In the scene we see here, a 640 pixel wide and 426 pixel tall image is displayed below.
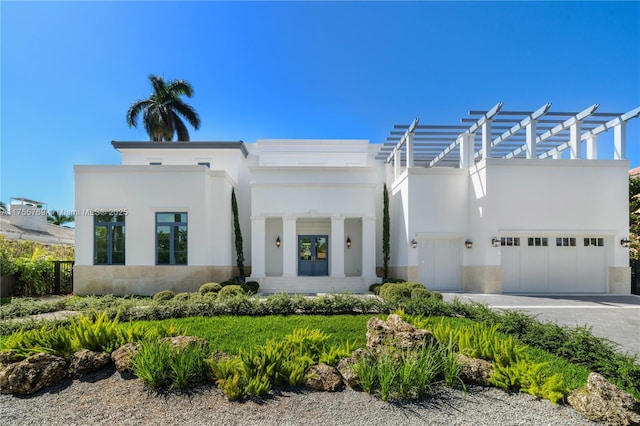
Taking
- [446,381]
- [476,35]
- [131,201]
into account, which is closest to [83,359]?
[446,381]

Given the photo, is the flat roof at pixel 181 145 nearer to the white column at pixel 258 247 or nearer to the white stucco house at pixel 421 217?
the white stucco house at pixel 421 217

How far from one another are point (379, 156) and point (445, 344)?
622 inches

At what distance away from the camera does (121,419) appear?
407 centimetres

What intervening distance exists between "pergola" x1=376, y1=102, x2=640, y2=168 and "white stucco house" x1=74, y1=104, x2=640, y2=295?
0.07m

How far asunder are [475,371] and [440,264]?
35.0 ft

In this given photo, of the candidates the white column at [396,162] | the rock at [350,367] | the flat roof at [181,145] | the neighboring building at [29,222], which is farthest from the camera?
the neighboring building at [29,222]

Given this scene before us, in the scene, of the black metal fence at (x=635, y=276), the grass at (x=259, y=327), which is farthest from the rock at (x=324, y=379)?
the black metal fence at (x=635, y=276)

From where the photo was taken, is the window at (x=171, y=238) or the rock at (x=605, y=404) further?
the window at (x=171, y=238)

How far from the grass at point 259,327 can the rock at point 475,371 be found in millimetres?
2120

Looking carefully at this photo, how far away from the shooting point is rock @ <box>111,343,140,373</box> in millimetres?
5027

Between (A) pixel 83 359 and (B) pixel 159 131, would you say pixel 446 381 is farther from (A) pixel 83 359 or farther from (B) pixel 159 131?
(B) pixel 159 131

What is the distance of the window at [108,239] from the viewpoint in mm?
14195

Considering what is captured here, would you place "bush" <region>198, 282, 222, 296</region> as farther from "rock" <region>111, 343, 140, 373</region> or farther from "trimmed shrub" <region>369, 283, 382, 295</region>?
"rock" <region>111, 343, 140, 373</region>

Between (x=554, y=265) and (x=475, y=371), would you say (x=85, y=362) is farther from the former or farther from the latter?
(x=554, y=265)
